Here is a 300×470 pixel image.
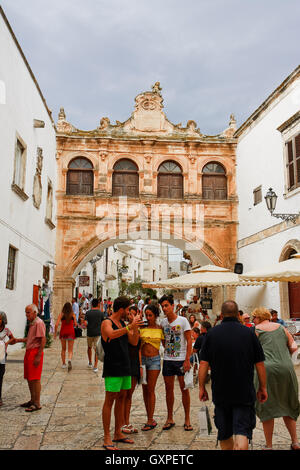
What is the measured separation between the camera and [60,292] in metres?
18.2

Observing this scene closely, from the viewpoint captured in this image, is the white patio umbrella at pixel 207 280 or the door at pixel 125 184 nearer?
the white patio umbrella at pixel 207 280

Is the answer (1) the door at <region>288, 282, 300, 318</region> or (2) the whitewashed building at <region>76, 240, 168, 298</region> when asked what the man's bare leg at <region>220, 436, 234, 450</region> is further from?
(2) the whitewashed building at <region>76, 240, 168, 298</region>

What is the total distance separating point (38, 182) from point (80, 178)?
484cm

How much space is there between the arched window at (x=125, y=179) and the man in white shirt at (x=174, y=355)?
1435cm

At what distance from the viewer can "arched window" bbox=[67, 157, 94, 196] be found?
19.2 m

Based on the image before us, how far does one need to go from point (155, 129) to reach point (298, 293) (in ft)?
32.3

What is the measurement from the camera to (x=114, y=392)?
442 centimetres

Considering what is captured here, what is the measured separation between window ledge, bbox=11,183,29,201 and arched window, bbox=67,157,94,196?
6.69 meters

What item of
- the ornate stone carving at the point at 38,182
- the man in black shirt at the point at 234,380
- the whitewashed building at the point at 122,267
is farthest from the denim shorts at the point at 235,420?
the whitewashed building at the point at 122,267

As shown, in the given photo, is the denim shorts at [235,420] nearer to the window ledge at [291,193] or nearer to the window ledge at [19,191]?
the window ledge at [19,191]

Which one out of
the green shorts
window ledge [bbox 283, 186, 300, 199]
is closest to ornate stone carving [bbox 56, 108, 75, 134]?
window ledge [bbox 283, 186, 300, 199]

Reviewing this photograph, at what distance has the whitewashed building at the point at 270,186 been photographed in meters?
14.1

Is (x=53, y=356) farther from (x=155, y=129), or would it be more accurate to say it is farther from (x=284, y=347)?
(x=155, y=129)

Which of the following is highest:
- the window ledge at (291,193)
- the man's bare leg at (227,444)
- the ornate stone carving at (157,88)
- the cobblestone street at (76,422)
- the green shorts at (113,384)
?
the ornate stone carving at (157,88)
